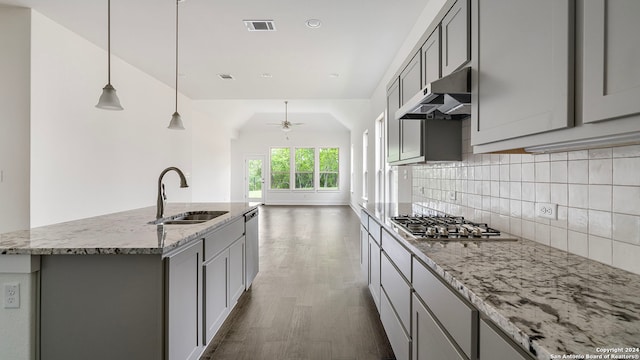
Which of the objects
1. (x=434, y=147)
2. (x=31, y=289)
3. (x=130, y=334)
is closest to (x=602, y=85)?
(x=434, y=147)

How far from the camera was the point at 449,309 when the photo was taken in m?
1.16

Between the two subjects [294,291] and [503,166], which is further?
[294,291]

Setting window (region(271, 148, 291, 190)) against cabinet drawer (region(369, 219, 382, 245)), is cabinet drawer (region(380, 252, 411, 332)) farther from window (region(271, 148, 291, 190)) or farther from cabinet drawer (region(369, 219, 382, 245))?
window (region(271, 148, 291, 190))

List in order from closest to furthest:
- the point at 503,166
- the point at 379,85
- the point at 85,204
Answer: the point at 503,166
the point at 85,204
the point at 379,85

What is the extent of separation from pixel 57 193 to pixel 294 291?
3.18 m

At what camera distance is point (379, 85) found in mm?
6121

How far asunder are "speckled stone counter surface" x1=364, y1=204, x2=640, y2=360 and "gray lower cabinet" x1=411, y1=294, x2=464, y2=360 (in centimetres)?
23

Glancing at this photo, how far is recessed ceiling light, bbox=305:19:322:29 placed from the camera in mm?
3654

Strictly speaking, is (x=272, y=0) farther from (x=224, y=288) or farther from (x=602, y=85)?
(x=602, y=85)

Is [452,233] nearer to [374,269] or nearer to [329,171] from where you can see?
[374,269]

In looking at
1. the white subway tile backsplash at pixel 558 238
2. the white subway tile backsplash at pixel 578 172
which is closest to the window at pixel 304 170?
the white subway tile backsplash at pixel 558 238

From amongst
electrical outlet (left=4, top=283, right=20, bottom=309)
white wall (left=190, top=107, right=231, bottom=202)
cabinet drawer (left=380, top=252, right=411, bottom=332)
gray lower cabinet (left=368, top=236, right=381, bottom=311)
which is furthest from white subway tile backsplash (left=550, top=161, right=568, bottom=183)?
white wall (left=190, top=107, right=231, bottom=202)

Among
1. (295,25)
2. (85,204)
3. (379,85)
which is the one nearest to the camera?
(295,25)

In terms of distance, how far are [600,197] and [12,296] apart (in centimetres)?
271
